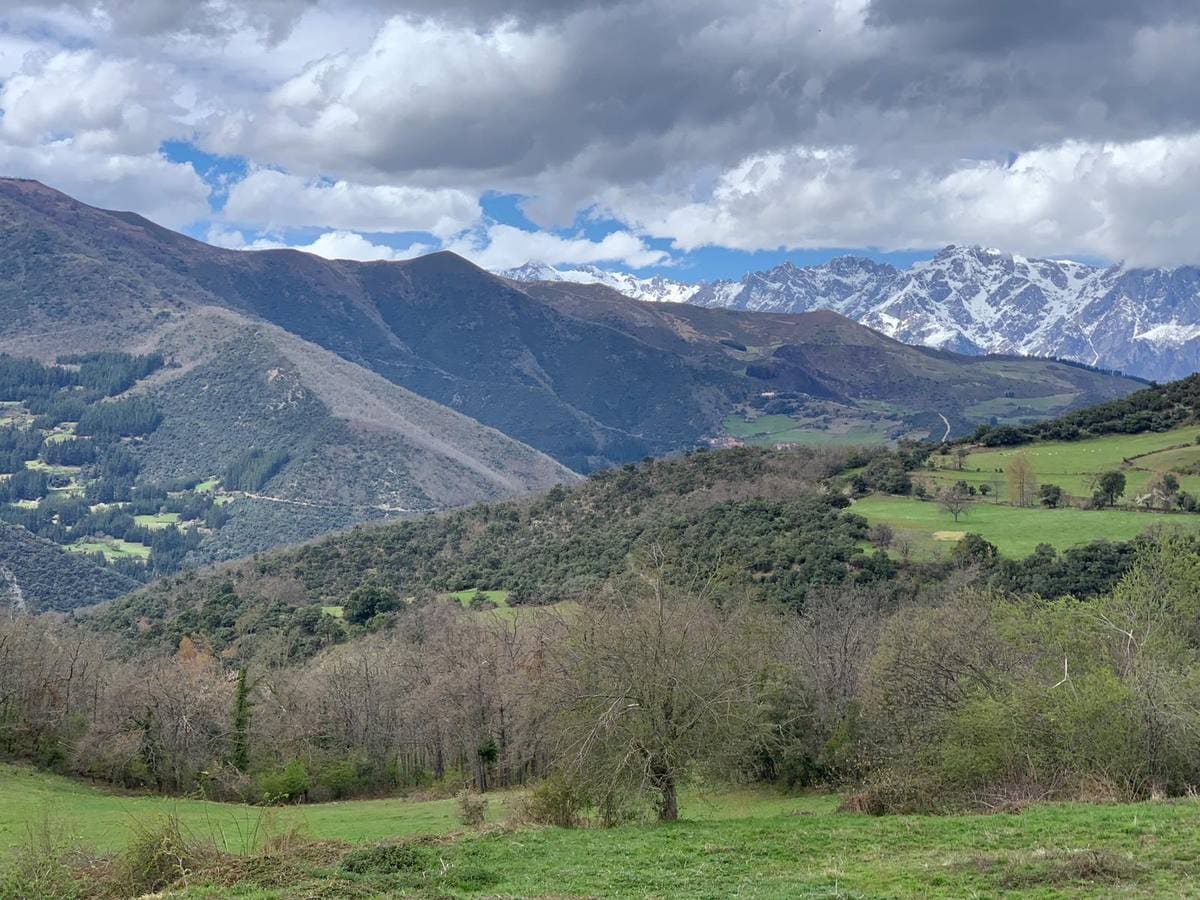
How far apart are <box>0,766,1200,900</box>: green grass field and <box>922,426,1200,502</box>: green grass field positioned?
70.9 m

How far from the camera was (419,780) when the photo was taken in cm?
6219

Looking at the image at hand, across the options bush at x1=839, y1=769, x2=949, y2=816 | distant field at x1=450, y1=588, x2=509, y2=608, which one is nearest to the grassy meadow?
distant field at x1=450, y1=588, x2=509, y2=608

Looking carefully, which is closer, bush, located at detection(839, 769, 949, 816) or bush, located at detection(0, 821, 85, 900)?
bush, located at detection(0, 821, 85, 900)

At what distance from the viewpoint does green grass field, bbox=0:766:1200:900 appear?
60.5 feet

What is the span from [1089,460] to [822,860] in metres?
92.4

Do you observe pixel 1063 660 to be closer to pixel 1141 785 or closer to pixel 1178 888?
pixel 1141 785

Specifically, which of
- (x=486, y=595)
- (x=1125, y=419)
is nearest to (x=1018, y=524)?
(x=1125, y=419)

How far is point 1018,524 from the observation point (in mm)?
79938

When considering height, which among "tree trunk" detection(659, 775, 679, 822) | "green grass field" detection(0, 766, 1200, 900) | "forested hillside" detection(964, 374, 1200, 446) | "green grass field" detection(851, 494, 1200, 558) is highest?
"forested hillside" detection(964, 374, 1200, 446)

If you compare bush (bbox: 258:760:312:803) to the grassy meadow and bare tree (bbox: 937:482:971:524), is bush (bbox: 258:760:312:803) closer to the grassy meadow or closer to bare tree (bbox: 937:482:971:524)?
the grassy meadow

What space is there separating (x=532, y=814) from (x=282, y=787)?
2801 cm

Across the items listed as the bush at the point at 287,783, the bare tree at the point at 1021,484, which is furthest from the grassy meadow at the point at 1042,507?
the bush at the point at 287,783

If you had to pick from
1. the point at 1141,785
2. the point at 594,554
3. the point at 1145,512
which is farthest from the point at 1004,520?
the point at 1141,785

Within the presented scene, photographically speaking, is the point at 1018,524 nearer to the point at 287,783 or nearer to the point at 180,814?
the point at 287,783
